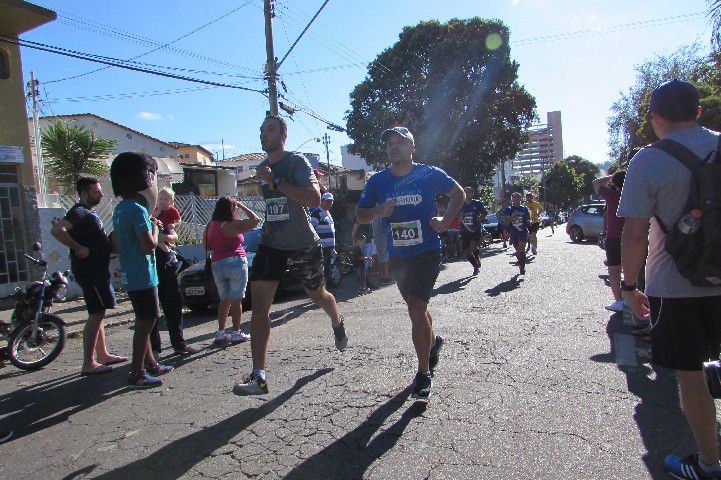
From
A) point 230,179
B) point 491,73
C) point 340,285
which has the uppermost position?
point 491,73

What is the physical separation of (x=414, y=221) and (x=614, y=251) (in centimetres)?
332

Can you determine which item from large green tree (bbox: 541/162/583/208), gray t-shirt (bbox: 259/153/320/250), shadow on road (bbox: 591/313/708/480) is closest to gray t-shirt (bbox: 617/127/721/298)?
shadow on road (bbox: 591/313/708/480)

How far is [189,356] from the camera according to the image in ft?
16.7

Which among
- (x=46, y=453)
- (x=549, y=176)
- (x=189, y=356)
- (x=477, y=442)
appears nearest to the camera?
(x=477, y=442)

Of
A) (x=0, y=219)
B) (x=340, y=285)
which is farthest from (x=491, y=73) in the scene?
(x=0, y=219)

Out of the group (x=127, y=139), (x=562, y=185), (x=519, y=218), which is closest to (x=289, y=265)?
(x=519, y=218)

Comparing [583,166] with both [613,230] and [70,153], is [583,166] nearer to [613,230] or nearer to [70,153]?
[70,153]

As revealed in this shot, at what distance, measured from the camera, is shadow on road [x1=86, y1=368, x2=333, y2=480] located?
266 cm

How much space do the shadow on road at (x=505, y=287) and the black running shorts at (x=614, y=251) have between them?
2129 millimetres

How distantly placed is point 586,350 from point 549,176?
85.8 meters

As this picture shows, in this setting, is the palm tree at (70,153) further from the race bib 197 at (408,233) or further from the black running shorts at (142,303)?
the race bib 197 at (408,233)

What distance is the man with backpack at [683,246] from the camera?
82.7 inches

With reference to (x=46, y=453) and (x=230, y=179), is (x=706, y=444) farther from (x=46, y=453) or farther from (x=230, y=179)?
(x=230, y=179)

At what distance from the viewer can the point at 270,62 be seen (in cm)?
1406
